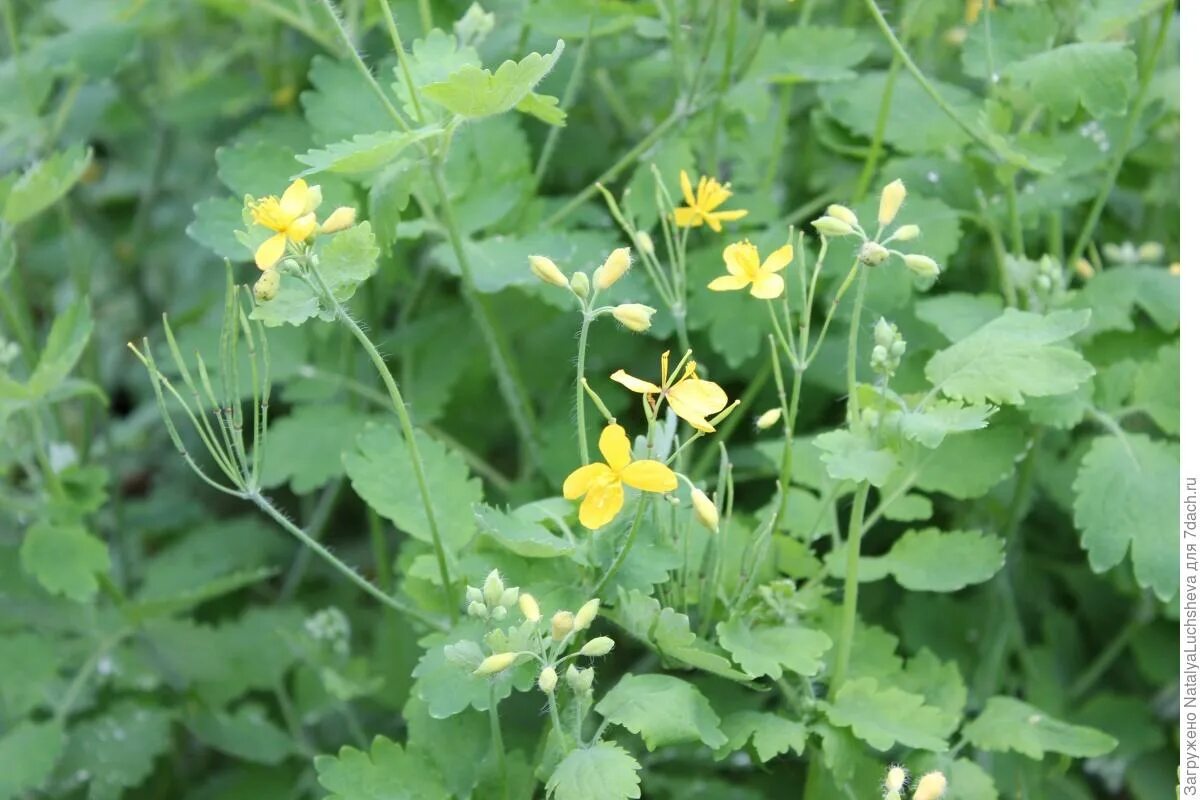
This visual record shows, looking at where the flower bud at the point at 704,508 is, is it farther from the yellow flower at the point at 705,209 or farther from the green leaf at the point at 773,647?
the yellow flower at the point at 705,209

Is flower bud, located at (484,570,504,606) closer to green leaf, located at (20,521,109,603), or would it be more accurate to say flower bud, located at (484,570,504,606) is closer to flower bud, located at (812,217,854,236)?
flower bud, located at (812,217,854,236)

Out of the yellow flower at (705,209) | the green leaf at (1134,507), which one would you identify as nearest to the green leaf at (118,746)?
the yellow flower at (705,209)

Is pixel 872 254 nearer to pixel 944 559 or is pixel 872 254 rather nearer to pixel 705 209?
pixel 705 209

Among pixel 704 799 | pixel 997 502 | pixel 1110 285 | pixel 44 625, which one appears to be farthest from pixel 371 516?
pixel 1110 285

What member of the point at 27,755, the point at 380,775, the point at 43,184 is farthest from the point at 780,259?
the point at 27,755

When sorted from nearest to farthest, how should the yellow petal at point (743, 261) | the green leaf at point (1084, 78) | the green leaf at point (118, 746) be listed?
the yellow petal at point (743, 261) < the green leaf at point (1084, 78) < the green leaf at point (118, 746)
